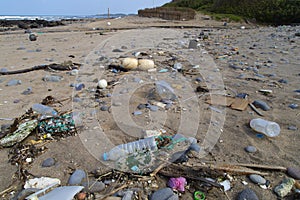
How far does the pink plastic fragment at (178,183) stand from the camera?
126 cm

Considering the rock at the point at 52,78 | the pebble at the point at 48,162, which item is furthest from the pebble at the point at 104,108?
the rock at the point at 52,78

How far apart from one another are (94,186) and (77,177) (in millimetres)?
141

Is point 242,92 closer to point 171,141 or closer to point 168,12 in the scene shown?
point 171,141

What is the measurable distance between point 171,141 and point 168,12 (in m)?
23.7

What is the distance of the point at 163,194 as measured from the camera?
46.9 inches

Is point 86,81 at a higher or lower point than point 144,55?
lower

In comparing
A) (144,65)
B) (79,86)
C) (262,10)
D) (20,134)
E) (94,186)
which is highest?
(262,10)

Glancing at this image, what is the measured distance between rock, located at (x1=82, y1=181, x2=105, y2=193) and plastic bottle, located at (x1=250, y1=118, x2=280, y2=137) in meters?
1.39

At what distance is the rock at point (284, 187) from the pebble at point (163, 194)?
0.62 meters

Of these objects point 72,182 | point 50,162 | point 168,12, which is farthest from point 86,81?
point 168,12

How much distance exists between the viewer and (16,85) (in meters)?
2.91

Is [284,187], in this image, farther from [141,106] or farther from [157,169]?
[141,106]

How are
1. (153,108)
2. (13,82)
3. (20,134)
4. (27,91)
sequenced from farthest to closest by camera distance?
(13,82) < (27,91) < (153,108) < (20,134)

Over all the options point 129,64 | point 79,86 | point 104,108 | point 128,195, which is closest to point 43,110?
point 104,108
